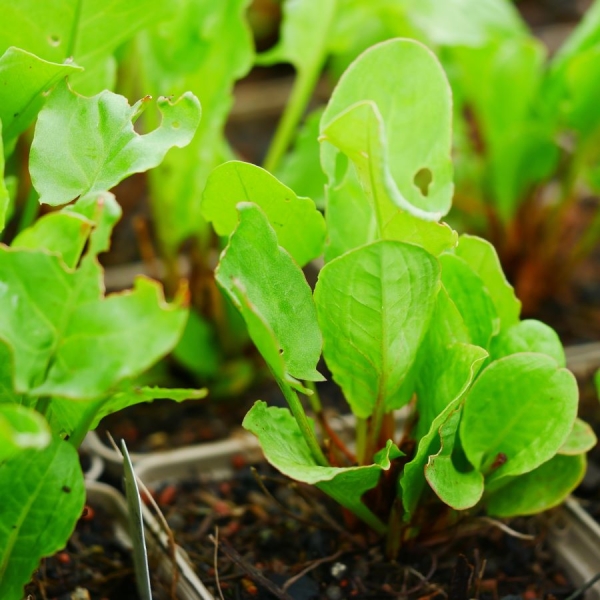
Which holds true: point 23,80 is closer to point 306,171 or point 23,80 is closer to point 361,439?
point 361,439

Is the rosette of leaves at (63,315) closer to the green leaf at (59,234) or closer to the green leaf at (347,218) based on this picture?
the green leaf at (59,234)

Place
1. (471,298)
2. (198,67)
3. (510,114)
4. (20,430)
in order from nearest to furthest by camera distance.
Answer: (20,430), (471,298), (198,67), (510,114)

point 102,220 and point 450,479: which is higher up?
point 102,220

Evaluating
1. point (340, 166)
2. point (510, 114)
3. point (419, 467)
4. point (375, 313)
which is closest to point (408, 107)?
point (340, 166)

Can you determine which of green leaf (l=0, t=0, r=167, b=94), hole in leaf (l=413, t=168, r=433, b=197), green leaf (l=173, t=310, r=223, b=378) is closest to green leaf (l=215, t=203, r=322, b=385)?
green leaf (l=0, t=0, r=167, b=94)

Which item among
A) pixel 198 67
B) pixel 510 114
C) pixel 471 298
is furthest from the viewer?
pixel 510 114

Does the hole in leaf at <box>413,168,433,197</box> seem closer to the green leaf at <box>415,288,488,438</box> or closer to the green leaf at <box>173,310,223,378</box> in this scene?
the green leaf at <box>173,310,223,378</box>

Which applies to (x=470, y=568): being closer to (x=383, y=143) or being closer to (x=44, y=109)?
(x=383, y=143)

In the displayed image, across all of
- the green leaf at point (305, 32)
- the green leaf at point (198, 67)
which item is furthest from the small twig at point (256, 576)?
the green leaf at point (305, 32)
